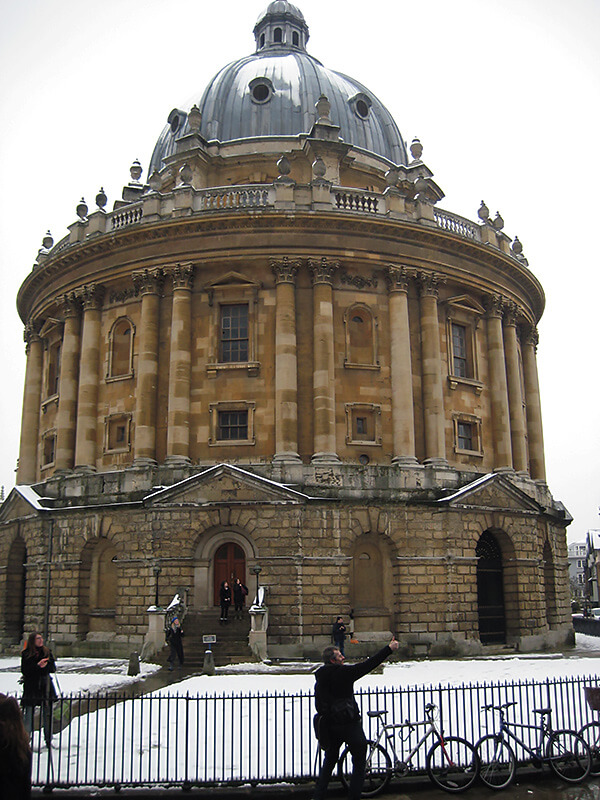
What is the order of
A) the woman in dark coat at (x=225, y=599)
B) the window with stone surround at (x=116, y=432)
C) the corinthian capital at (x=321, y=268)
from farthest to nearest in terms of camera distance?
the window with stone surround at (x=116, y=432) < the corinthian capital at (x=321, y=268) < the woman in dark coat at (x=225, y=599)

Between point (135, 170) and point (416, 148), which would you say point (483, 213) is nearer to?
point (416, 148)

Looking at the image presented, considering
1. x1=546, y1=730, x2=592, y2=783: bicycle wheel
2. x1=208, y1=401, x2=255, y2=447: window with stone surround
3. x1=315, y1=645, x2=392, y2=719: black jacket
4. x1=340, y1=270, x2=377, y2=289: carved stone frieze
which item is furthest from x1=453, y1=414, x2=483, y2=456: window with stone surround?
x1=315, y1=645, x2=392, y2=719: black jacket

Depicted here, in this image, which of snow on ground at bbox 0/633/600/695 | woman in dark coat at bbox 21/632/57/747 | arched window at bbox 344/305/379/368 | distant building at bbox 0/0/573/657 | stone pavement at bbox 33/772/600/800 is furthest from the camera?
arched window at bbox 344/305/379/368

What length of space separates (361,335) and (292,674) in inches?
623

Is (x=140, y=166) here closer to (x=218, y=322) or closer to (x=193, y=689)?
(x=218, y=322)

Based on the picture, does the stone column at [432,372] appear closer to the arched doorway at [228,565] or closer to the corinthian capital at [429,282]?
the corinthian capital at [429,282]

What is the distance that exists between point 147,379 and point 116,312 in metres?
4.42

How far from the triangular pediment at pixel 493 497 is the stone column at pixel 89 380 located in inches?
605

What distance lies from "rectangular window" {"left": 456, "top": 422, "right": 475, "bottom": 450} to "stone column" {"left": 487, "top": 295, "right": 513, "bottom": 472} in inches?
54.6

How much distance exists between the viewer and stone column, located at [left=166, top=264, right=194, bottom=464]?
105 feet

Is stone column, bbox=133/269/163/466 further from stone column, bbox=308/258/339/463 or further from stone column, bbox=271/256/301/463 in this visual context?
stone column, bbox=308/258/339/463

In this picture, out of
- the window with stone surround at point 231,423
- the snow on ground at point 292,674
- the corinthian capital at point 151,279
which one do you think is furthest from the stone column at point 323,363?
the snow on ground at point 292,674

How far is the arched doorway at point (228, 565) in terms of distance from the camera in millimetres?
29906

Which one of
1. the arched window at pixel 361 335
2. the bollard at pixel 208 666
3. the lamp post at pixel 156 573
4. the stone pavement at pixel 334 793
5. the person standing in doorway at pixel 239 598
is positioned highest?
the arched window at pixel 361 335
